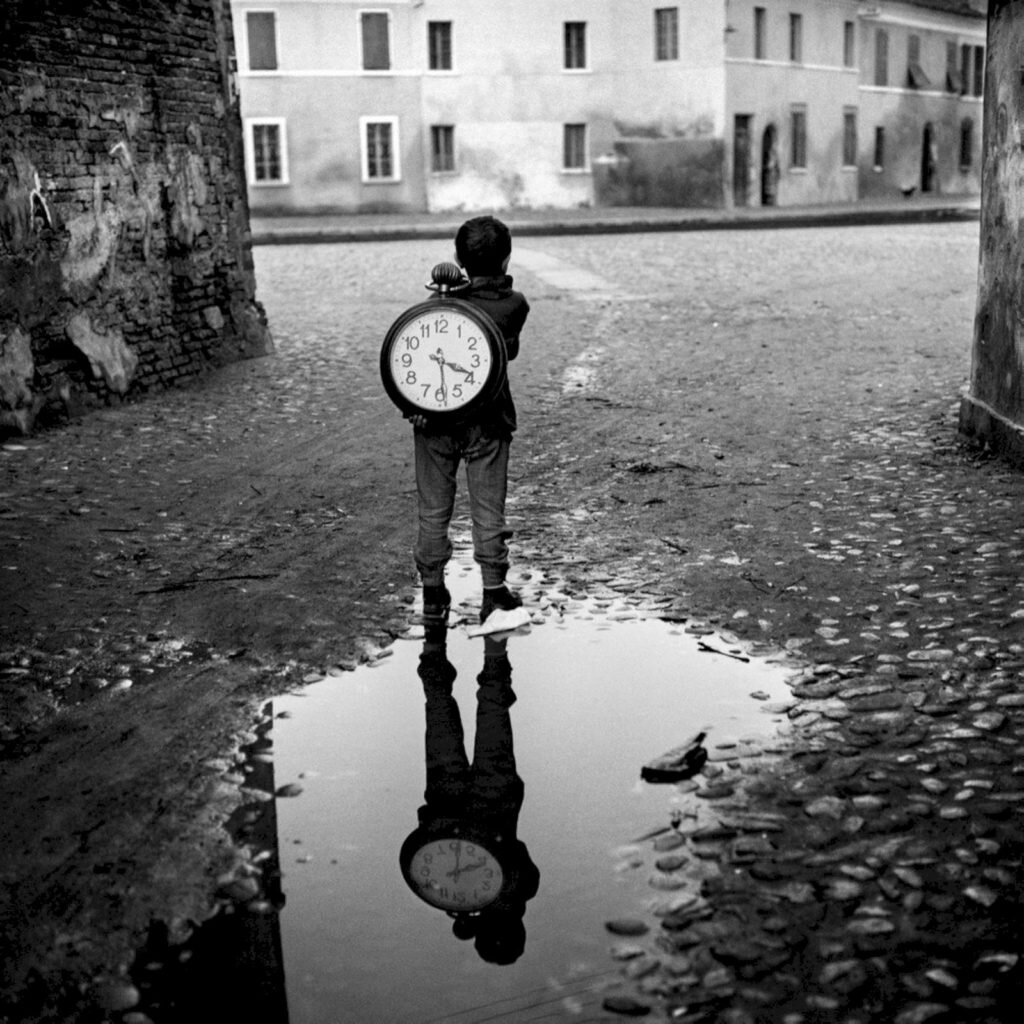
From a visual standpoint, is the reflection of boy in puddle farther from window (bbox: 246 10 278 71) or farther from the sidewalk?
window (bbox: 246 10 278 71)

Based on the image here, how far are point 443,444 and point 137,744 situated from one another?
164 centimetres

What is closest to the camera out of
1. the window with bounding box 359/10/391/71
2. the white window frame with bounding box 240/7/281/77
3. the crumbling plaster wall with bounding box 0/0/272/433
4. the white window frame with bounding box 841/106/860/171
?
the crumbling plaster wall with bounding box 0/0/272/433

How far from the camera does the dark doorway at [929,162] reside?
5344cm

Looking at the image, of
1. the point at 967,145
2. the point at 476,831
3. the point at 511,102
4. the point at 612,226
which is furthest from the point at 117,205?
the point at 967,145

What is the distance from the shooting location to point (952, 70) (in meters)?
54.2

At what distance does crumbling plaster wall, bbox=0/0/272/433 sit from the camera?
949 cm

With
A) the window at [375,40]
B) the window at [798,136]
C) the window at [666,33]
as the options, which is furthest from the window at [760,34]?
the window at [375,40]

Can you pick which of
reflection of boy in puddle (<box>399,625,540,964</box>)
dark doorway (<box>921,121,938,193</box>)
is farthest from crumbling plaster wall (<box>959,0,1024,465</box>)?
dark doorway (<box>921,121,938,193</box>)

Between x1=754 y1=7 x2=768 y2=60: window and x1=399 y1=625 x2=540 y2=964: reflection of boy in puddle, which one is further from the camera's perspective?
x1=754 y1=7 x2=768 y2=60: window

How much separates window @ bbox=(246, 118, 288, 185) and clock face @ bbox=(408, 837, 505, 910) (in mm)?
39110

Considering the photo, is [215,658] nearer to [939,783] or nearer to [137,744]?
[137,744]

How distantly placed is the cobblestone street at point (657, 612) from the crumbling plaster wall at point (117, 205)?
443 millimetres

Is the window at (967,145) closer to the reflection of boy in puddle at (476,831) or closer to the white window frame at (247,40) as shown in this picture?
the white window frame at (247,40)

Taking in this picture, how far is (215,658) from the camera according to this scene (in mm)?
4961
